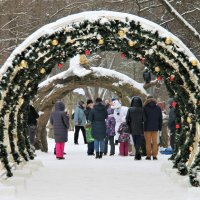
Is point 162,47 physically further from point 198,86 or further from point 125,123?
point 125,123

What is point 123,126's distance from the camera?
17844 millimetres

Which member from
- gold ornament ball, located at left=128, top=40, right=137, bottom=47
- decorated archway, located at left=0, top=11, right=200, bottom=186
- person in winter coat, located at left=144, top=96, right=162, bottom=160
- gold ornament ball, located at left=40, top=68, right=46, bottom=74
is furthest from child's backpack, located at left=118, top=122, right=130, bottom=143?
gold ornament ball, located at left=128, top=40, right=137, bottom=47

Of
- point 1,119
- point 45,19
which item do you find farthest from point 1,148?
point 45,19

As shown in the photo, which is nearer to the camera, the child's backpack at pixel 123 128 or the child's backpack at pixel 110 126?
the child's backpack at pixel 123 128

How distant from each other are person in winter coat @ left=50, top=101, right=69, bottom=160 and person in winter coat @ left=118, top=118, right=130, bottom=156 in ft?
5.34

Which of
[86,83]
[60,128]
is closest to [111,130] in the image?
[60,128]

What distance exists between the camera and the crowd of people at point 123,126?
1652 centimetres

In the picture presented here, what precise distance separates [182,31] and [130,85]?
15.1 ft

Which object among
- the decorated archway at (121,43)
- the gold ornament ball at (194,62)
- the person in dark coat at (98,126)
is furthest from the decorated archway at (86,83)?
the gold ornament ball at (194,62)

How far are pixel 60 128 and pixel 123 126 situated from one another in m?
1.90

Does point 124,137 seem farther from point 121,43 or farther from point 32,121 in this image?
point 121,43

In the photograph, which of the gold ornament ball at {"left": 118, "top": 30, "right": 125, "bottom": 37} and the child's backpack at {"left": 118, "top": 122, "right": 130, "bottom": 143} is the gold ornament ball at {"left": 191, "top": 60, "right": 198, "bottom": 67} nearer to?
the gold ornament ball at {"left": 118, "top": 30, "right": 125, "bottom": 37}

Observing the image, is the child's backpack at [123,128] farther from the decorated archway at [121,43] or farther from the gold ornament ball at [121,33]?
the gold ornament ball at [121,33]

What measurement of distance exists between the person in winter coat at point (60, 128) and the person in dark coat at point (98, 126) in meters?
A: 0.83
